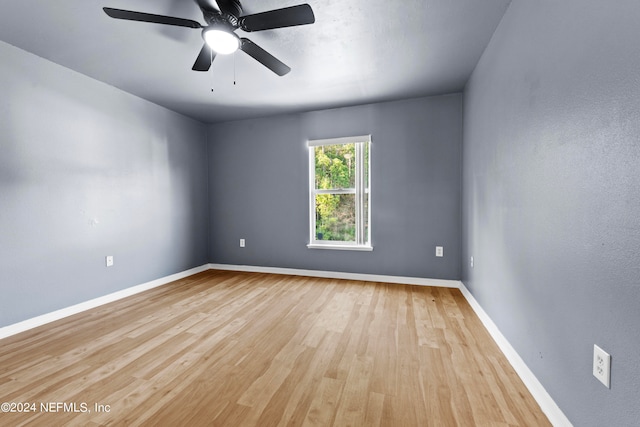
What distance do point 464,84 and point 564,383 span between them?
3.04m

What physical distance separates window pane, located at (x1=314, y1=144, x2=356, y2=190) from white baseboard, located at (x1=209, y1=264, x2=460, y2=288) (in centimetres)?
128

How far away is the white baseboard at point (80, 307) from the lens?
90.4 inches

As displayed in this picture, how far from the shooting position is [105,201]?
304cm

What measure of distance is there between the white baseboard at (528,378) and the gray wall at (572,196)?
6 cm

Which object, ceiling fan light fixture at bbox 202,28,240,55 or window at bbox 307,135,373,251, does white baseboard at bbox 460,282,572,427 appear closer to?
window at bbox 307,135,373,251

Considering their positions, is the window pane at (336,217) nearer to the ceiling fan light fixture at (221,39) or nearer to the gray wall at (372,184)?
the gray wall at (372,184)

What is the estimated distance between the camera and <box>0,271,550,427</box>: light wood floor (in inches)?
54.1

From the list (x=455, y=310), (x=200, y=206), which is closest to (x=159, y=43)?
(x=200, y=206)

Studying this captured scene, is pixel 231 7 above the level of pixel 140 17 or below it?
above

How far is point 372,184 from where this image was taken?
3.74m

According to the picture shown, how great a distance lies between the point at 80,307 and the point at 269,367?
2361 mm

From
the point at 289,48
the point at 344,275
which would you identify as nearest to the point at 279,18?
the point at 289,48

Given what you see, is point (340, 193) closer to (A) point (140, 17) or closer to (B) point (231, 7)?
(B) point (231, 7)

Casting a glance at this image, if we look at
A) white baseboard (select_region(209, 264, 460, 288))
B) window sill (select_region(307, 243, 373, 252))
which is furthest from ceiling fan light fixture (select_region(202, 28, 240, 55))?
white baseboard (select_region(209, 264, 460, 288))
